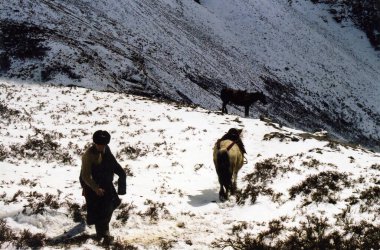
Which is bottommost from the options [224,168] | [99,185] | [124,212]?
[124,212]

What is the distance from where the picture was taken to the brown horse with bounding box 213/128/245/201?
38.5ft

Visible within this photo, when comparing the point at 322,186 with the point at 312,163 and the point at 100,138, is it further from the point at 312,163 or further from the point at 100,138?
the point at 100,138

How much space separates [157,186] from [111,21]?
36.4 meters

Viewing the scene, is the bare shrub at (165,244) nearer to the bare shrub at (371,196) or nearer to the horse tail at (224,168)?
the horse tail at (224,168)

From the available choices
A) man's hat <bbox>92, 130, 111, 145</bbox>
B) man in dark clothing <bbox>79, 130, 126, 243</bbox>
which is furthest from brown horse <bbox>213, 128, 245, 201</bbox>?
man's hat <bbox>92, 130, 111, 145</bbox>

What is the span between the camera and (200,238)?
891 cm

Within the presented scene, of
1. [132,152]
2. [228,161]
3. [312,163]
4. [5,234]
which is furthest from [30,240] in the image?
[312,163]

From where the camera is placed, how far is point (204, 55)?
4759 cm

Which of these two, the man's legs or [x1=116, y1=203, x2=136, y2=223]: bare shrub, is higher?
the man's legs

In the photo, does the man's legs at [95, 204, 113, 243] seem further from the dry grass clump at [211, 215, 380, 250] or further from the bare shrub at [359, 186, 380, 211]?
the bare shrub at [359, 186, 380, 211]

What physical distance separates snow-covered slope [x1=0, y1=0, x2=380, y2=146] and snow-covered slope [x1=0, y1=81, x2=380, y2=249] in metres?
16.2

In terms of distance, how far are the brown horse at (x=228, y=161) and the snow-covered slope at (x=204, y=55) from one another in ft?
76.2

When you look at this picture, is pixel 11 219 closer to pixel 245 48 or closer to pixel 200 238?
pixel 200 238

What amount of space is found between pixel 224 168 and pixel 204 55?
3688cm
